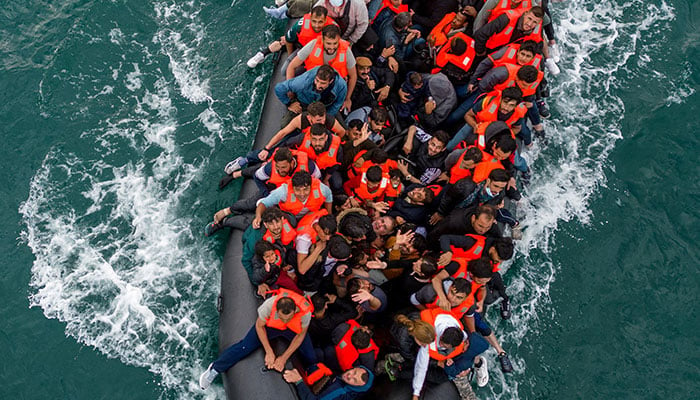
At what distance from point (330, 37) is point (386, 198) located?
6.51 ft

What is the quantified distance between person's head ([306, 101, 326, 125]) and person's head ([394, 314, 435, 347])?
2.41 m

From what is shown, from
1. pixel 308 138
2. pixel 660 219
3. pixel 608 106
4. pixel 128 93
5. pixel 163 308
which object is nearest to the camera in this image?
pixel 308 138

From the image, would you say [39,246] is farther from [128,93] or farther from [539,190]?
[539,190]

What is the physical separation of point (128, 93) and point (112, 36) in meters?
1.28

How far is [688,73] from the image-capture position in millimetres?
8961

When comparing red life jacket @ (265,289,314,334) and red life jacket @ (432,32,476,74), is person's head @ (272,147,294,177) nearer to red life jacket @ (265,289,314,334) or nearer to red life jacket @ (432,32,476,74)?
red life jacket @ (265,289,314,334)

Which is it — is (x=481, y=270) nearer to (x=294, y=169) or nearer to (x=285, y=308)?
(x=285, y=308)

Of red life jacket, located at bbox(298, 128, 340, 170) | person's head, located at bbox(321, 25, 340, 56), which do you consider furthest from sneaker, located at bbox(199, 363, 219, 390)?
person's head, located at bbox(321, 25, 340, 56)

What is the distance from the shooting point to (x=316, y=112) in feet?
18.2

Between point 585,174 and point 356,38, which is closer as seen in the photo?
point 356,38

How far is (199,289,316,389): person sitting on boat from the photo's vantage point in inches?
186

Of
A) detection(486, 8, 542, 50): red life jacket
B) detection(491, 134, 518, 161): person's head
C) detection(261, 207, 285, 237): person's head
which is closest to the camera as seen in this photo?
detection(261, 207, 285, 237): person's head

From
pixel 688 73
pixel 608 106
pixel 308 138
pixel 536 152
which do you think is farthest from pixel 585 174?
pixel 308 138

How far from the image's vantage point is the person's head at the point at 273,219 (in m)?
4.84
